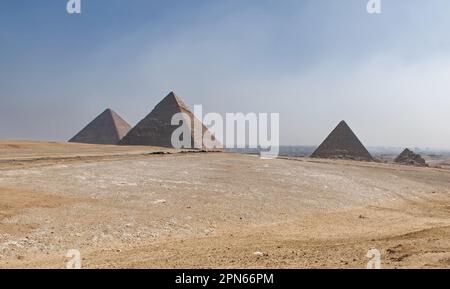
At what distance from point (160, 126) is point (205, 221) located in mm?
70271

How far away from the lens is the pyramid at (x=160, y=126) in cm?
7644

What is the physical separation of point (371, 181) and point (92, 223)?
18.4m

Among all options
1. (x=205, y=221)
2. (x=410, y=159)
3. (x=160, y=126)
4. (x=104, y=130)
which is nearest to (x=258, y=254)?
(x=205, y=221)

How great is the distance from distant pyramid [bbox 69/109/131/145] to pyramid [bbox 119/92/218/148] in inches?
724

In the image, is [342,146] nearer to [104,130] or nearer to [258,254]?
[104,130]

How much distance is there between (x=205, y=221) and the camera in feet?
35.4

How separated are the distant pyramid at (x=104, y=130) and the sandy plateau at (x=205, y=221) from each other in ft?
265

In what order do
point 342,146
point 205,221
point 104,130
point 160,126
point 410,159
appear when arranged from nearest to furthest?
point 205,221
point 410,159
point 342,146
point 160,126
point 104,130

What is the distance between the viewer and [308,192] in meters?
17.2

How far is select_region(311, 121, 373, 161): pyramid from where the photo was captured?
2606 inches

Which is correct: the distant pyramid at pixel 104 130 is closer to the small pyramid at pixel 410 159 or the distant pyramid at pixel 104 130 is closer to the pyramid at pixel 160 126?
the pyramid at pixel 160 126

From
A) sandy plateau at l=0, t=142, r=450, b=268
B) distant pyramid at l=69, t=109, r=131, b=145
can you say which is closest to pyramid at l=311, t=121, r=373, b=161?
sandy plateau at l=0, t=142, r=450, b=268

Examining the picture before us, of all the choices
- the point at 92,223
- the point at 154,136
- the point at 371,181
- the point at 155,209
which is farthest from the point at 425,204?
the point at 154,136

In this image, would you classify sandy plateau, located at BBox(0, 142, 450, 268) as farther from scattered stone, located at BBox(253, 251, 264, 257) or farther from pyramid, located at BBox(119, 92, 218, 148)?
pyramid, located at BBox(119, 92, 218, 148)
